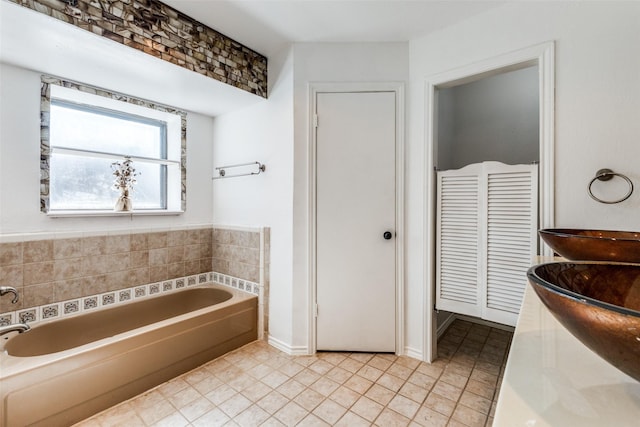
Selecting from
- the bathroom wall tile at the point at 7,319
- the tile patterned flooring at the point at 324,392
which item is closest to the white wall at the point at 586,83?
the tile patterned flooring at the point at 324,392

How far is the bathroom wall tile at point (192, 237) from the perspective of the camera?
2756 mm

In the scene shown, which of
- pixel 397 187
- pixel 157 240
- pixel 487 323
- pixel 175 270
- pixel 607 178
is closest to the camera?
pixel 607 178

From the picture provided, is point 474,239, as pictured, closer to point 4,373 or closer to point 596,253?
point 596,253

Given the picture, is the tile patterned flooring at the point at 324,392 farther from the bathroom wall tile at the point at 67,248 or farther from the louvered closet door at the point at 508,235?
the bathroom wall tile at the point at 67,248

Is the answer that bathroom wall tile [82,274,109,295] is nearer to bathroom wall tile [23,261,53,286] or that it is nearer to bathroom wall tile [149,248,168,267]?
bathroom wall tile [23,261,53,286]

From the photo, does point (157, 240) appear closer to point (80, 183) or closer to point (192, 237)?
point (192, 237)

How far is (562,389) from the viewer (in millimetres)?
438

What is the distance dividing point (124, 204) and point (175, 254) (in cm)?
60

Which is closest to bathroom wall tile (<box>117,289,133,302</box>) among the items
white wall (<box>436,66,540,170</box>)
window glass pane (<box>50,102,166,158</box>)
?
window glass pane (<box>50,102,166,158</box>)

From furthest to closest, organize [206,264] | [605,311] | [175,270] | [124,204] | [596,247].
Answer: [206,264] → [175,270] → [124,204] → [596,247] → [605,311]

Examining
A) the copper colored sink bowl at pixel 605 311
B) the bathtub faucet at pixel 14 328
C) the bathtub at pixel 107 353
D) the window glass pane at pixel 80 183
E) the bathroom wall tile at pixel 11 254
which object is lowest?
the bathtub at pixel 107 353

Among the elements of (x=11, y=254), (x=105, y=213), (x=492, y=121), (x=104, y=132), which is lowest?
(x=11, y=254)

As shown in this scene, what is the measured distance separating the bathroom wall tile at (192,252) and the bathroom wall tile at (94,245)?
0.65 meters

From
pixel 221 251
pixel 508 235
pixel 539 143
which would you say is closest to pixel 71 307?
pixel 221 251
